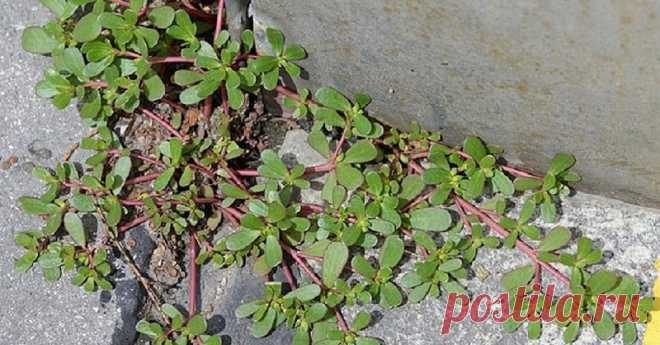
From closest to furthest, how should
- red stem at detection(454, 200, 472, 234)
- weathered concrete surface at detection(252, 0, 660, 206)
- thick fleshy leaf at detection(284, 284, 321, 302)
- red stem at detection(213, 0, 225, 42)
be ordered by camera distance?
weathered concrete surface at detection(252, 0, 660, 206) → thick fleshy leaf at detection(284, 284, 321, 302) → red stem at detection(454, 200, 472, 234) → red stem at detection(213, 0, 225, 42)

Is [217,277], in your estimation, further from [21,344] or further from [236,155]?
[21,344]

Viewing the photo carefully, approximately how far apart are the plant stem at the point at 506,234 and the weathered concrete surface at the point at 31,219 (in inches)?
29.9

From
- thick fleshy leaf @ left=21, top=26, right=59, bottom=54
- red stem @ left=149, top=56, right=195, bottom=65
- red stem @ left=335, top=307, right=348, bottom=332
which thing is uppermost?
red stem @ left=149, top=56, right=195, bottom=65

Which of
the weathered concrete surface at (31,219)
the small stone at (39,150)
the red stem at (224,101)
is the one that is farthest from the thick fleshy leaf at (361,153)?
the small stone at (39,150)

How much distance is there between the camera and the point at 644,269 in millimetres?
2264

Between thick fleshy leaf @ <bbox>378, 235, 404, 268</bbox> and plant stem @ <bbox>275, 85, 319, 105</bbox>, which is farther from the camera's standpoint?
plant stem @ <bbox>275, 85, 319, 105</bbox>

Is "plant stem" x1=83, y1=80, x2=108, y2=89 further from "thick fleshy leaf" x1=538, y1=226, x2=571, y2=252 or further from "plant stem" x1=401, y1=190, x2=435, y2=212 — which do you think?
"thick fleshy leaf" x1=538, y1=226, x2=571, y2=252

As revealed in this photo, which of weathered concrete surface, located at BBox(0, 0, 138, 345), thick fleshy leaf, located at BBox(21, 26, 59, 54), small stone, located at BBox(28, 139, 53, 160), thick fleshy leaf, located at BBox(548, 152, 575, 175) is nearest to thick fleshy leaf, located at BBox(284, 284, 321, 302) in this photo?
weathered concrete surface, located at BBox(0, 0, 138, 345)

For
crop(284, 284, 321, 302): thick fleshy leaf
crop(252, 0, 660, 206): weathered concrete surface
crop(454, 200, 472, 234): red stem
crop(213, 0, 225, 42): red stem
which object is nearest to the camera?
crop(252, 0, 660, 206): weathered concrete surface

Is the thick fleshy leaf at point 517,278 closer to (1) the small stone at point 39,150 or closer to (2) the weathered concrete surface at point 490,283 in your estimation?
(2) the weathered concrete surface at point 490,283

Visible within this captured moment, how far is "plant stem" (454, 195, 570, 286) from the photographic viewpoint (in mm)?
2252

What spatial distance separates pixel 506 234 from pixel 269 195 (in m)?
0.53

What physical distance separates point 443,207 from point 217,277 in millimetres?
532

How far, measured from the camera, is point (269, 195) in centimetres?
227
